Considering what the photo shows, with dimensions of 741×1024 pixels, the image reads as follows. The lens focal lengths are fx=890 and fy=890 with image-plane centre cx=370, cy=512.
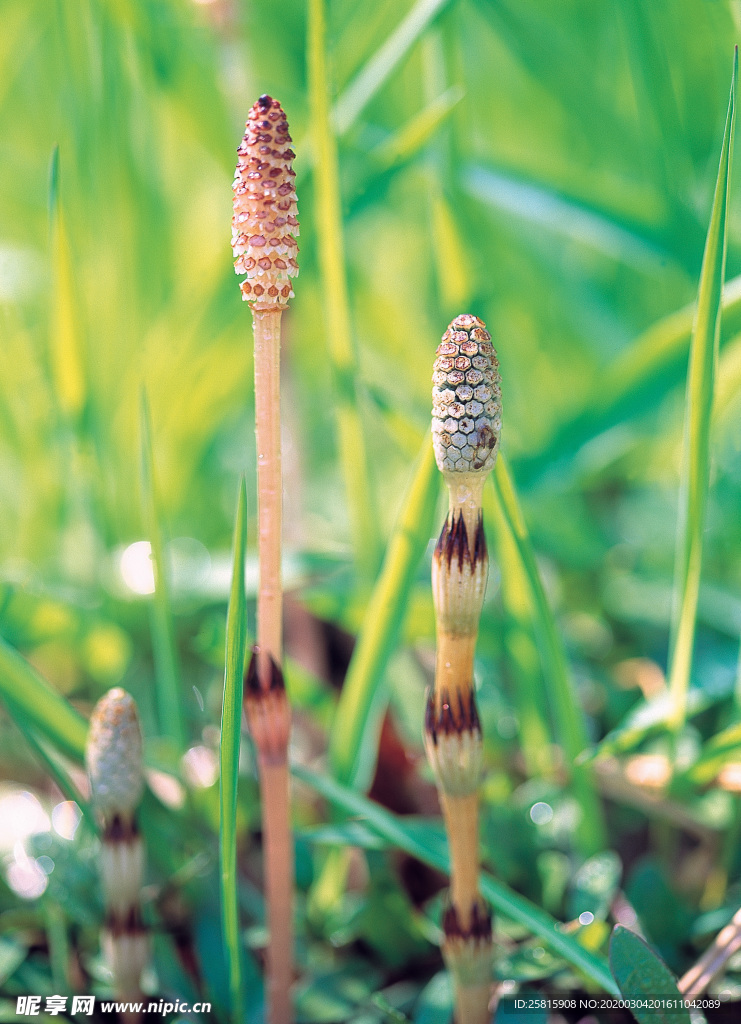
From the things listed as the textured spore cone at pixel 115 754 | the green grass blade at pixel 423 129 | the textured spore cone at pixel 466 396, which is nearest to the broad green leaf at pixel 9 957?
the textured spore cone at pixel 115 754

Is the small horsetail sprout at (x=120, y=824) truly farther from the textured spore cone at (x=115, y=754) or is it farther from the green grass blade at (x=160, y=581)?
the green grass blade at (x=160, y=581)

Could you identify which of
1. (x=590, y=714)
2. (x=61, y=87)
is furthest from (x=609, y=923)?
(x=61, y=87)

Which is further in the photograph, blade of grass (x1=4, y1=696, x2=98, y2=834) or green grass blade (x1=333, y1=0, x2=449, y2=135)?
green grass blade (x1=333, y1=0, x2=449, y2=135)

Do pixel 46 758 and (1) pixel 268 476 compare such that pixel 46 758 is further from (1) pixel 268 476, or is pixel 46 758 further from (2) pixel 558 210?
(2) pixel 558 210

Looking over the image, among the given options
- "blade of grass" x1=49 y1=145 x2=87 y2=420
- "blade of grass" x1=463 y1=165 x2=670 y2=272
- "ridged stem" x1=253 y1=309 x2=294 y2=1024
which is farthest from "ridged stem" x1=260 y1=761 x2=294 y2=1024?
"blade of grass" x1=463 y1=165 x2=670 y2=272

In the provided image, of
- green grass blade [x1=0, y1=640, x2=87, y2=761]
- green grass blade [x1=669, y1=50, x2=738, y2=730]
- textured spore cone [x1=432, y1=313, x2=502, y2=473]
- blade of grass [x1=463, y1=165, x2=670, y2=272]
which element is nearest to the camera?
textured spore cone [x1=432, y1=313, x2=502, y2=473]

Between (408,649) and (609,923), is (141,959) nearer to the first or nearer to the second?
(609,923)

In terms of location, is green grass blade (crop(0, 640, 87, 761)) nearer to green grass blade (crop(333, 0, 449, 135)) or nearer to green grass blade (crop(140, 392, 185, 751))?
green grass blade (crop(140, 392, 185, 751))
